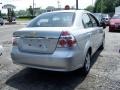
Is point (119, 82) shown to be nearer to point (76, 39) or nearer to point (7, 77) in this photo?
point (76, 39)

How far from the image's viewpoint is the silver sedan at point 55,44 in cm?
509

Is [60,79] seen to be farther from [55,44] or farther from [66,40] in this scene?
[66,40]

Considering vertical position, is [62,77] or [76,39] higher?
[76,39]

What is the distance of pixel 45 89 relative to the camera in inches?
201

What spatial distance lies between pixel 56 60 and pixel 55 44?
1.13 feet

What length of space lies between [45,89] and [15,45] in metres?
1.30

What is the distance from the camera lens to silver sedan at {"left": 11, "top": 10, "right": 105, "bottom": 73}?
5.09m

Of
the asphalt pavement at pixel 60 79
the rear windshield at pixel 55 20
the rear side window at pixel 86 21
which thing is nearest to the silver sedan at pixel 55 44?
the rear windshield at pixel 55 20

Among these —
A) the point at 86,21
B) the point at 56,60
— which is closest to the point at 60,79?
the point at 56,60

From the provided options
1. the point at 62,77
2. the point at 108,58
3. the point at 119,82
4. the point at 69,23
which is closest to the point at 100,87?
the point at 119,82

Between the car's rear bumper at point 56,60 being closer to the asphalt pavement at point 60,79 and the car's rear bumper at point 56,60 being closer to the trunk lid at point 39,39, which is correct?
the trunk lid at point 39,39

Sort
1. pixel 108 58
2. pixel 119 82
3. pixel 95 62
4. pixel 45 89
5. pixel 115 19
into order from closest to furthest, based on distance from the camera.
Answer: pixel 45 89
pixel 119 82
pixel 95 62
pixel 108 58
pixel 115 19

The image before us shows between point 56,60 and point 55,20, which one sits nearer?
point 56,60

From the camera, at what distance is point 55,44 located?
514cm
